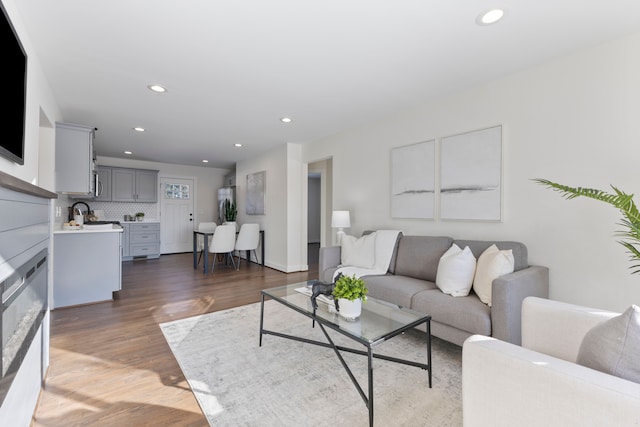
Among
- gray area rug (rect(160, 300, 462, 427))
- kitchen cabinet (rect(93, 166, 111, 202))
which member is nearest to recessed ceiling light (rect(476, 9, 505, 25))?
gray area rug (rect(160, 300, 462, 427))

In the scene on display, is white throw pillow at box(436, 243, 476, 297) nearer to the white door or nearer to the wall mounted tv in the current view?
the wall mounted tv

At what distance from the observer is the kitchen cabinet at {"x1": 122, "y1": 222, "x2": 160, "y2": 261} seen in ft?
20.6

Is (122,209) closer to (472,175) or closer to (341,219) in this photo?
(341,219)

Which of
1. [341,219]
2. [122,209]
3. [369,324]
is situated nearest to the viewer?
[369,324]

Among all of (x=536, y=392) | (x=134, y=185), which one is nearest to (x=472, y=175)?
(x=536, y=392)

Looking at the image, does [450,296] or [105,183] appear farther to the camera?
[105,183]

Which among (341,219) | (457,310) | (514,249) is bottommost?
(457,310)

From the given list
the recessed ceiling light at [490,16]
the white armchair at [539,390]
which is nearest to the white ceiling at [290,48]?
the recessed ceiling light at [490,16]

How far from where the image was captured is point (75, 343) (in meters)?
2.36

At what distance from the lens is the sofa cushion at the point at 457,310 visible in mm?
1901

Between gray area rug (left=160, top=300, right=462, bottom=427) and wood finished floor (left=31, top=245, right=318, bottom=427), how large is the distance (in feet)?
0.43

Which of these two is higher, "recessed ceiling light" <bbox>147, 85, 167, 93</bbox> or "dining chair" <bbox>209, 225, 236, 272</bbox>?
"recessed ceiling light" <bbox>147, 85, 167, 93</bbox>

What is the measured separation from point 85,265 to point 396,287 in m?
3.47

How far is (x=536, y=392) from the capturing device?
855 millimetres
